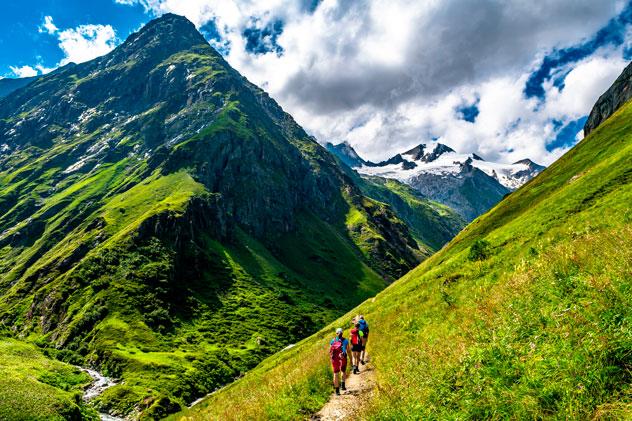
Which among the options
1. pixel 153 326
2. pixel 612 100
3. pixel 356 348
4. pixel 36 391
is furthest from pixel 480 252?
pixel 612 100

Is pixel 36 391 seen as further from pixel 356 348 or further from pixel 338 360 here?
pixel 338 360

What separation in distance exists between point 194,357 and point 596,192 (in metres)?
114

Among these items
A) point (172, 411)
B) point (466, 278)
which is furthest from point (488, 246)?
point (172, 411)

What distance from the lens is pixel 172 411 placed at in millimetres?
86438

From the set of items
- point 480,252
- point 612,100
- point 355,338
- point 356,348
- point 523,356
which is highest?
point 612,100

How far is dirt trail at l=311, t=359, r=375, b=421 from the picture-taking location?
1559 centimetres

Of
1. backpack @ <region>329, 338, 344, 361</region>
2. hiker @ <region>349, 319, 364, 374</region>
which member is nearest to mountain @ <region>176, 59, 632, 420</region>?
hiker @ <region>349, 319, 364, 374</region>

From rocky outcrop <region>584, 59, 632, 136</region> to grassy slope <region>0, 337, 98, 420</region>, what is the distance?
166957 millimetres

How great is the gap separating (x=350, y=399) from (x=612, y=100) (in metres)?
175

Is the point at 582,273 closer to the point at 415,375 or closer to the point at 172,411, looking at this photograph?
the point at 415,375

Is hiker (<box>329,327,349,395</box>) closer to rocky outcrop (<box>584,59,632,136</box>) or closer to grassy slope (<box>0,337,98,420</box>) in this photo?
grassy slope (<box>0,337,98,420</box>)

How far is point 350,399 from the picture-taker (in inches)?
714

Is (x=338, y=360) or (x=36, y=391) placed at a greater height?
(x=36, y=391)

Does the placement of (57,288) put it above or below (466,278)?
above
